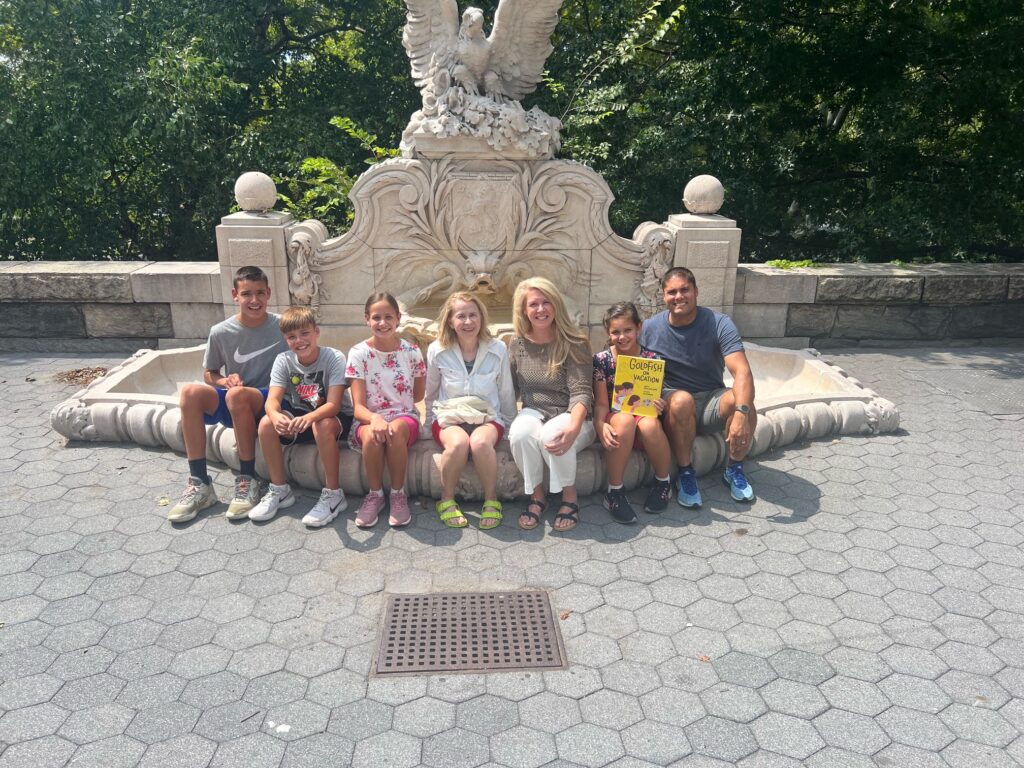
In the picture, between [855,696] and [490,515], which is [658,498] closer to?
[490,515]

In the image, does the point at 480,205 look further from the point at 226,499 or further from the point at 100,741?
the point at 100,741

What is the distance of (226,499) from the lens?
4.26 m

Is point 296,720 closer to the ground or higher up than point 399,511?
closer to the ground

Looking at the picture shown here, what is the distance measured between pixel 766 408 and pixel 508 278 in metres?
2.11

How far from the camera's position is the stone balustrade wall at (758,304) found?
651 cm

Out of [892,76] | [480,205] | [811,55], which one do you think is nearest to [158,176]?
[480,205]

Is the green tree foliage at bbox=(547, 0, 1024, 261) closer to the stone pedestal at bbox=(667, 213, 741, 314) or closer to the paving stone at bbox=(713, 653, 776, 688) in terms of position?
the stone pedestal at bbox=(667, 213, 741, 314)

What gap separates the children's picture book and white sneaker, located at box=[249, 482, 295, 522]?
1.79 metres

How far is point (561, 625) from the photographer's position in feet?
10.6

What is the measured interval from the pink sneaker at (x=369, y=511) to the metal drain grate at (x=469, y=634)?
61 cm

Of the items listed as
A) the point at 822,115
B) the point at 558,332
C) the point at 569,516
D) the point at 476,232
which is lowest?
the point at 569,516

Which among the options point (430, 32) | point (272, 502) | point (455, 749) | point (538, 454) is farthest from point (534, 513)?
point (430, 32)

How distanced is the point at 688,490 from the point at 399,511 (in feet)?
4.99

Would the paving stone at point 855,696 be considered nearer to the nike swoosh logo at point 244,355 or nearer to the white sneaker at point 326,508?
the white sneaker at point 326,508
